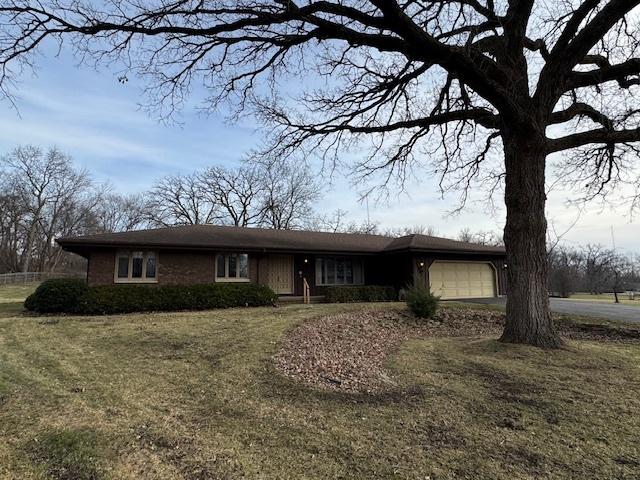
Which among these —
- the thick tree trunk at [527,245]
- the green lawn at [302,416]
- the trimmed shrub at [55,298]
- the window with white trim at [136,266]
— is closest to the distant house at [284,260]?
the window with white trim at [136,266]

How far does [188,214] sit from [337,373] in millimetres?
34819

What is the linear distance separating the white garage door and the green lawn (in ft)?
38.4

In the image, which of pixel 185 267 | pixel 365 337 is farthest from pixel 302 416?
pixel 185 267

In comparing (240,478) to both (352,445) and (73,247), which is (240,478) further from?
(73,247)

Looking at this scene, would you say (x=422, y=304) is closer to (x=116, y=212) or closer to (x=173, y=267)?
(x=173, y=267)

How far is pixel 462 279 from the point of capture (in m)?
19.8

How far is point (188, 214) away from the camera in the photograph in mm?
37781

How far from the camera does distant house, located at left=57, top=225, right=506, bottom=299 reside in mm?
15078

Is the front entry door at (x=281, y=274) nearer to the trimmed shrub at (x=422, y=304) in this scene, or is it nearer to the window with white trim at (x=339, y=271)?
the window with white trim at (x=339, y=271)

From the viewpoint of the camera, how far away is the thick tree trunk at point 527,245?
772cm

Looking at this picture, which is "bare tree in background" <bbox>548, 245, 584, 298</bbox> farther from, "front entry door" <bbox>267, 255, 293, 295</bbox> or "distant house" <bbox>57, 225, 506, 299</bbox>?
"front entry door" <bbox>267, 255, 293, 295</bbox>

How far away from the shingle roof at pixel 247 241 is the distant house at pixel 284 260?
0.03 m

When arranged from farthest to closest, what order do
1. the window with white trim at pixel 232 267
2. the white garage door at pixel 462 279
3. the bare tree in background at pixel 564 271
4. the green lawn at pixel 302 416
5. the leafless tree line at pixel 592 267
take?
1. the leafless tree line at pixel 592 267
2. the bare tree in background at pixel 564 271
3. the white garage door at pixel 462 279
4. the window with white trim at pixel 232 267
5. the green lawn at pixel 302 416

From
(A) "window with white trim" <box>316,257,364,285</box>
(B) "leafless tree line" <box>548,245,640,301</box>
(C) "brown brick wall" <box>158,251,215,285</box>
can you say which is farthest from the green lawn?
(B) "leafless tree line" <box>548,245,640,301</box>
